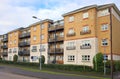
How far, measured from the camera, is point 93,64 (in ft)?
118

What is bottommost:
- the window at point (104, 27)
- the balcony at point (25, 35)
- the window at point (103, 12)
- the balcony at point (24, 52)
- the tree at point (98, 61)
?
the tree at point (98, 61)

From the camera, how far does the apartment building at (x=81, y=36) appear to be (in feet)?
124

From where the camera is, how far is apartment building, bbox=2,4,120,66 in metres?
37.8

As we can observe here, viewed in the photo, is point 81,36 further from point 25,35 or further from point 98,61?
point 25,35

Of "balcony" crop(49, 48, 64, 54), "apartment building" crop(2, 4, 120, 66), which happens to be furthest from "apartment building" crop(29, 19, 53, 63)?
"balcony" crop(49, 48, 64, 54)

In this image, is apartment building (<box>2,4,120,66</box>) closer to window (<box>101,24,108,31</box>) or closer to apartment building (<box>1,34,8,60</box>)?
window (<box>101,24,108,31</box>)

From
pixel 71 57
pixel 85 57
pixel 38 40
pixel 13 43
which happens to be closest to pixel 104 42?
pixel 85 57

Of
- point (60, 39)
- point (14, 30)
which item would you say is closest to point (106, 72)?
point (60, 39)

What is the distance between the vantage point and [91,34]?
3869 centimetres

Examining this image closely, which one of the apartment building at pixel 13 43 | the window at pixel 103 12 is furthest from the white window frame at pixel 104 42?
the apartment building at pixel 13 43

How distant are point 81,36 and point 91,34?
2.63 metres

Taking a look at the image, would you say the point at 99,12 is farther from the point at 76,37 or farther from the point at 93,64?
the point at 93,64

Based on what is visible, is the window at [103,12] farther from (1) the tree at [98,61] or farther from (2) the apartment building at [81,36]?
(1) the tree at [98,61]

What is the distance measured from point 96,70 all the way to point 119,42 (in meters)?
10.8
